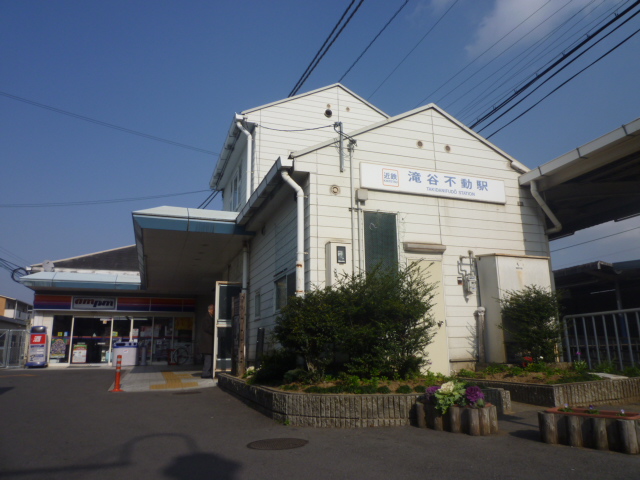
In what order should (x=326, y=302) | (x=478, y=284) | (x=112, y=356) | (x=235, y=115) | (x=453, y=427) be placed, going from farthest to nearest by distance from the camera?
1. (x=112, y=356)
2. (x=235, y=115)
3. (x=478, y=284)
4. (x=326, y=302)
5. (x=453, y=427)

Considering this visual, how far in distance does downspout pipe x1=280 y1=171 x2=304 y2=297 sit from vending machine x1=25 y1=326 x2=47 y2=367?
62.4ft

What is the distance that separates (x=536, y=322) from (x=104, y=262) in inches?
1032

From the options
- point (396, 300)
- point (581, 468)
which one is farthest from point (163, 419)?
point (581, 468)

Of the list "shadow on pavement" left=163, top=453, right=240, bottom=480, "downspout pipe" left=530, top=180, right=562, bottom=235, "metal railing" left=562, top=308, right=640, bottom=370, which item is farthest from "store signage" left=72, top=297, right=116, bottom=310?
"shadow on pavement" left=163, top=453, right=240, bottom=480

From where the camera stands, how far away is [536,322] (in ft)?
31.5

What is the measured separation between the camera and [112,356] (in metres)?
25.5

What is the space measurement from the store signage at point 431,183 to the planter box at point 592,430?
6244 mm

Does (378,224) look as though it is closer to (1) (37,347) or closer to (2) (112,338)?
(2) (112,338)

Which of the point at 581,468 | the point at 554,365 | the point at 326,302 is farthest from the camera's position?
the point at 554,365

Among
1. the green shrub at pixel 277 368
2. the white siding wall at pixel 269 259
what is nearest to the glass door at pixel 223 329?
the white siding wall at pixel 269 259

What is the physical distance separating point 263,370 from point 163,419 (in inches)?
87.5

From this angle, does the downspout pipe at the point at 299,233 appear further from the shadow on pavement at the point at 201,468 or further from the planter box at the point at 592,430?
the planter box at the point at 592,430

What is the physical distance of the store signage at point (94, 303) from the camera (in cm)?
2495

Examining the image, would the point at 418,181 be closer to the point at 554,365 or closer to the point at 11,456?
the point at 554,365
